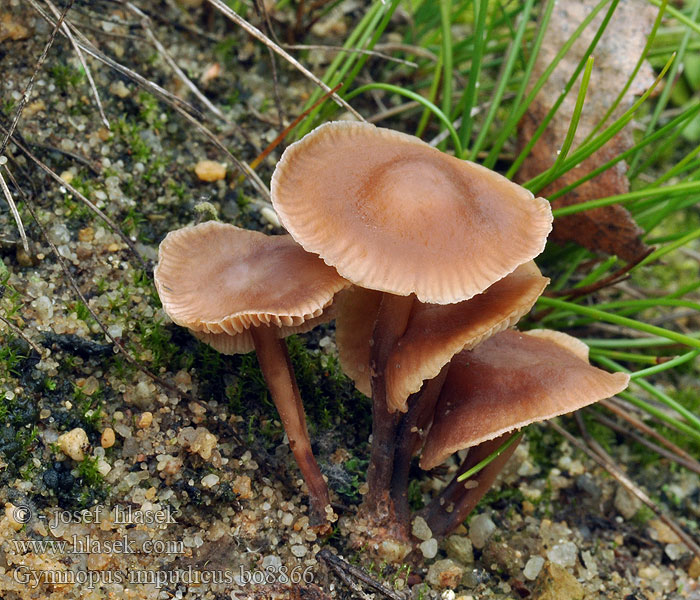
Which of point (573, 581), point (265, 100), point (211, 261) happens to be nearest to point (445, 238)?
Answer: point (211, 261)

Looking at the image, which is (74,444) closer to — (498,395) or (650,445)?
(498,395)

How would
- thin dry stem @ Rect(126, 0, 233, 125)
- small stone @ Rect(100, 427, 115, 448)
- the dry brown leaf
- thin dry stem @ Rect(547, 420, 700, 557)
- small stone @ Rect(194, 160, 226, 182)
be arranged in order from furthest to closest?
the dry brown leaf < small stone @ Rect(194, 160, 226, 182) < thin dry stem @ Rect(126, 0, 233, 125) < thin dry stem @ Rect(547, 420, 700, 557) < small stone @ Rect(100, 427, 115, 448)

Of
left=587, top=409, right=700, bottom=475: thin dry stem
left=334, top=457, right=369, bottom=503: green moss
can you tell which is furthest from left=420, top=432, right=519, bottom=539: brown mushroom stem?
left=587, top=409, right=700, bottom=475: thin dry stem

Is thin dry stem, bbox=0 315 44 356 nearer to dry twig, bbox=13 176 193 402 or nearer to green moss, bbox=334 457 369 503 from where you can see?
dry twig, bbox=13 176 193 402

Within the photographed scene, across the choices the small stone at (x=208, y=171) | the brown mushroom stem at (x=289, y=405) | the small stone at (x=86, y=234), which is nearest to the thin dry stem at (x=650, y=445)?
the brown mushroom stem at (x=289, y=405)

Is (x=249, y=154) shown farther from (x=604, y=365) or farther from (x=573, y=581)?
(x=573, y=581)

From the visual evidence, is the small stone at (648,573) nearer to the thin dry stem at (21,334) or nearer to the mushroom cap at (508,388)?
the mushroom cap at (508,388)
